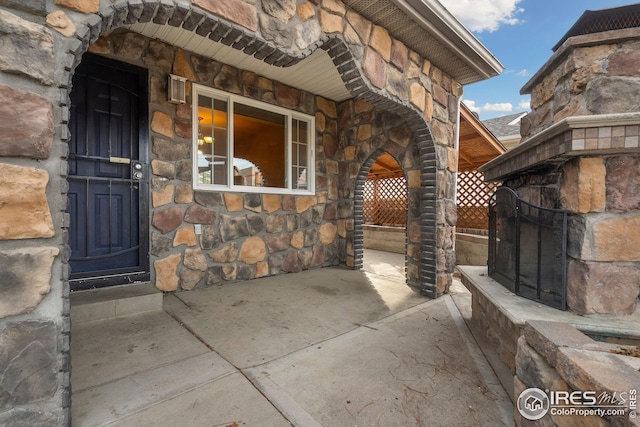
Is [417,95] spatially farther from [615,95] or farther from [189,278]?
[189,278]

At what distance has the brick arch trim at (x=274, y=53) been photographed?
3.64 feet

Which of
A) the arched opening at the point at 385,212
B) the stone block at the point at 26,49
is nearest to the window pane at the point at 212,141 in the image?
the stone block at the point at 26,49

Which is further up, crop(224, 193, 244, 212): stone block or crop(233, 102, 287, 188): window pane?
crop(233, 102, 287, 188): window pane

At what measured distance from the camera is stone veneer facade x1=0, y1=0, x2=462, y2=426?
3.17 feet

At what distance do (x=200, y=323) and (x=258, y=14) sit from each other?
2.16 meters

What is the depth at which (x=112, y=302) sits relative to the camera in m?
2.28

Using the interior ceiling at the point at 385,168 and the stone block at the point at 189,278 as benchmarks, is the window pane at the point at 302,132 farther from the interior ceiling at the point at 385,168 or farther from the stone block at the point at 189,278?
the interior ceiling at the point at 385,168

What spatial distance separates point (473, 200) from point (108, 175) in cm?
611

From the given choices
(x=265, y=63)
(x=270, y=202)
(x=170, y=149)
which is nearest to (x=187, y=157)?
(x=170, y=149)

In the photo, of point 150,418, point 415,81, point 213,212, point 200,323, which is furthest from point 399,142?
point 150,418

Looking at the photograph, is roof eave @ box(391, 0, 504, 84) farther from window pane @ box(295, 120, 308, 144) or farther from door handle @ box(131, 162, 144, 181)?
door handle @ box(131, 162, 144, 181)

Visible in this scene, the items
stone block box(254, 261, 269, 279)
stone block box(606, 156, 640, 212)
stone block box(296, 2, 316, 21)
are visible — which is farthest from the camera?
stone block box(254, 261, 269, 279)

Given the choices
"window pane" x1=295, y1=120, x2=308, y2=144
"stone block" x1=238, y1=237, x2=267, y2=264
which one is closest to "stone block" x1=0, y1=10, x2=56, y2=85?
"stone block" x1=238, y1=237, x2=267, y2=264

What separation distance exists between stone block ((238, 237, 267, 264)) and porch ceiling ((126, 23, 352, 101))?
79.2 inches
